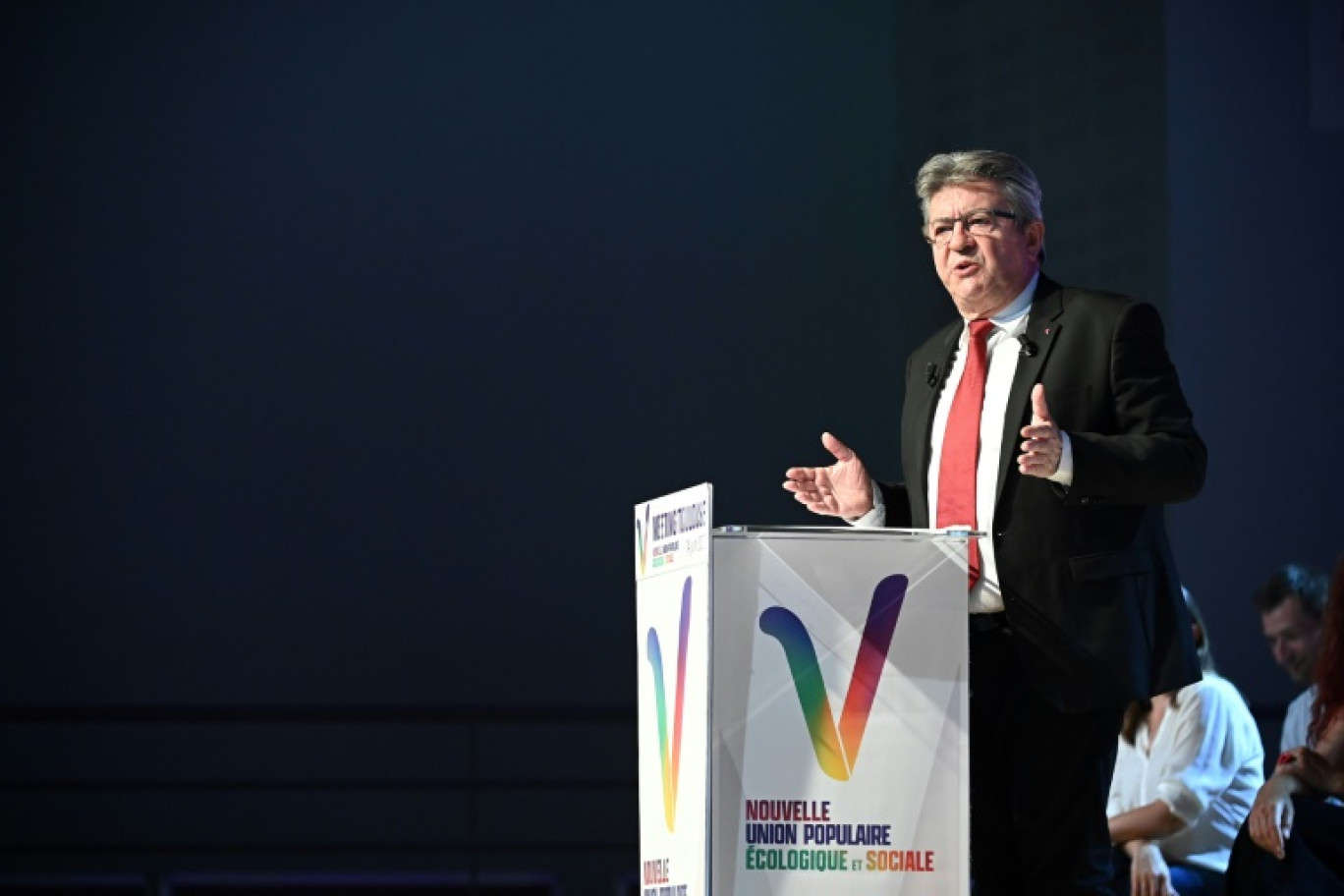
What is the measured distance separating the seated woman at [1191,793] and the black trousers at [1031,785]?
1.45m

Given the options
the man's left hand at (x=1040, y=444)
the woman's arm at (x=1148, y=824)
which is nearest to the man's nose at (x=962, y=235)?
the man's left hand at (x=1040, y=444)

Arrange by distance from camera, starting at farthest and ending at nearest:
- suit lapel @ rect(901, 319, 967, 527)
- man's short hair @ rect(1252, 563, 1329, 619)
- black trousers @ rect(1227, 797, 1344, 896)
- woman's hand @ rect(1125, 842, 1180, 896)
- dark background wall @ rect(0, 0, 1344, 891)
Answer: dark background wall @ rect(0, 0, 1344, 891)
man's short hair @ rect(1252, 563, 1329, 619)
woman's hand @ rect(1125, 842, 1180, 896)
black trousers @ rect(1227, 797, 1344, 896)
suit lapel @ rect(901, 319, 967, 527)

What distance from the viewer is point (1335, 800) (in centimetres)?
320

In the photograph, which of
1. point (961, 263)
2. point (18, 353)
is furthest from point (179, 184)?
point (961, 263)

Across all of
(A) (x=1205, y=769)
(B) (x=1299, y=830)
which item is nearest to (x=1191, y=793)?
(A) (x=1205, y=769)

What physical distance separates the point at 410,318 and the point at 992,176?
408cm

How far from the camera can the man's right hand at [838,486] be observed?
8.67ft

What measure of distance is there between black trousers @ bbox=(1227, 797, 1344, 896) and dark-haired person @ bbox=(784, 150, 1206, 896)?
696mm

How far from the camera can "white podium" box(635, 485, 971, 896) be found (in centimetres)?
229

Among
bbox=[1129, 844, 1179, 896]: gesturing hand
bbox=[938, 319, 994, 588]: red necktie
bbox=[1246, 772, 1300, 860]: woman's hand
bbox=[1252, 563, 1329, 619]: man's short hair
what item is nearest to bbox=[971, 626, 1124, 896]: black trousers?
bbox=[938, 319, 994, 588]: red necktie

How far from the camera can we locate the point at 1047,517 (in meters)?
2.40

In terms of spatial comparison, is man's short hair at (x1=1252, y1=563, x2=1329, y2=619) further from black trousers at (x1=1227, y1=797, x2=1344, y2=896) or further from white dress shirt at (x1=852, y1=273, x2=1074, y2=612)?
white dress shirt at (x1=852, y1=273, x2=1074, y2=612)

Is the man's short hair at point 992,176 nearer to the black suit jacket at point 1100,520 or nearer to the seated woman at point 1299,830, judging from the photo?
the black suit jacket at point 1100,520

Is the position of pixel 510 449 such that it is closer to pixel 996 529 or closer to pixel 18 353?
pixel 18 353
